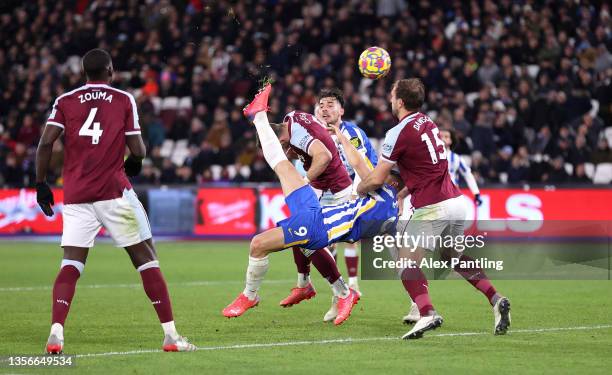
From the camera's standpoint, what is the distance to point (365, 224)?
10508 millimetres

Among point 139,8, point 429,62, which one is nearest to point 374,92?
point 429,62

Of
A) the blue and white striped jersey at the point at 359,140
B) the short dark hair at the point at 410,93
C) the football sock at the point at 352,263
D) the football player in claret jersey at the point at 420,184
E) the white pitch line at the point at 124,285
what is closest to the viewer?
the football player in claret jersey at the point at 420,184

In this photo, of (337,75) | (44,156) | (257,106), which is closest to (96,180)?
(44,156)

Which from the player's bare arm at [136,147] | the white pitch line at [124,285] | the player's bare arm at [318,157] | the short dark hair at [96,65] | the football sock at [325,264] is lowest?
the white pitch line at [124,285]

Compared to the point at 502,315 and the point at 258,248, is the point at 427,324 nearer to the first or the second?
the point at 502,315

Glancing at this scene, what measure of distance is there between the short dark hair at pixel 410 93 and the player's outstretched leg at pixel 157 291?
2.82m

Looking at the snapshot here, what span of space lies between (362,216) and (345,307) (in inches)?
42.3

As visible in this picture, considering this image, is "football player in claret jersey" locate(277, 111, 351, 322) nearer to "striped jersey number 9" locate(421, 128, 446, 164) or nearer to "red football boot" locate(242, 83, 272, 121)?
"red football boot" locate(242, 83, 272, 121)

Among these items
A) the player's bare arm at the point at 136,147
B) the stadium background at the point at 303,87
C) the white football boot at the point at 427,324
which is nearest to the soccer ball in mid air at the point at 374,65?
the white football boot at the point at 427,324

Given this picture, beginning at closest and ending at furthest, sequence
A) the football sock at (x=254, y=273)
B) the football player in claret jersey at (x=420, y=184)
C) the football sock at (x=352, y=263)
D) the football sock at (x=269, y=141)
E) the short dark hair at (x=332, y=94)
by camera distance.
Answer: the football player in claret jersey at (x=420, y=184)
the football sock at (x=254, y=273)
the football sock at (x=269, y=141)
the short dark hair at (x=332, y=94)
the football sock at (x=352, y=263)

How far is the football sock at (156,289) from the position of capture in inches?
346

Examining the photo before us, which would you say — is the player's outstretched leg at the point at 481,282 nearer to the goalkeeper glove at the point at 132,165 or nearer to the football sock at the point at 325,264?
the football sock at the point at 325,264

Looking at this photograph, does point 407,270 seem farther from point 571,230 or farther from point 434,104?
point 434,104

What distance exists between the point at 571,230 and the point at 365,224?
12278 millimetres
